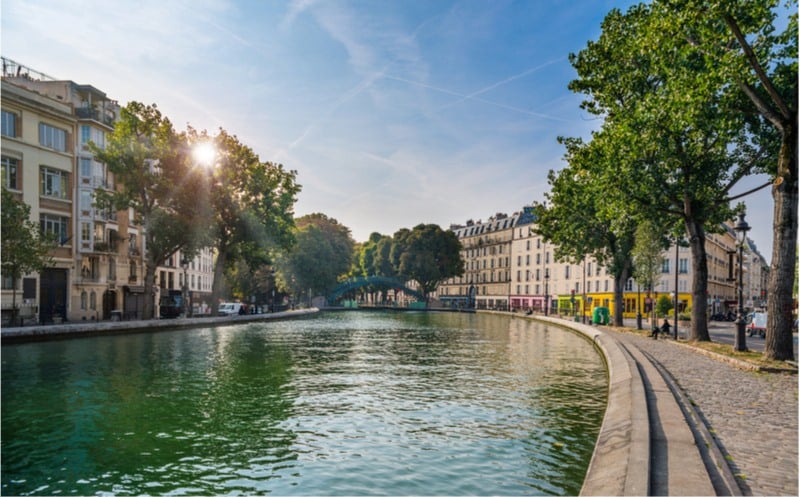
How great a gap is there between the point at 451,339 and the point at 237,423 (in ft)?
84.9

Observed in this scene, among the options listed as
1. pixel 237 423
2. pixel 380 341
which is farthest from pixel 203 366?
pixel 380 341

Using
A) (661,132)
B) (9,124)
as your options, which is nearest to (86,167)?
(9,124)

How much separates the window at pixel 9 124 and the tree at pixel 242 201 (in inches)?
506

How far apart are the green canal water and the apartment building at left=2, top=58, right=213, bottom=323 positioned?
22781 mm

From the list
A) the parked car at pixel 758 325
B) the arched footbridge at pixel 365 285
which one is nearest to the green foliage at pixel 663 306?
the parked car at pixel 758 325

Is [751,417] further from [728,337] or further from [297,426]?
[728,337]

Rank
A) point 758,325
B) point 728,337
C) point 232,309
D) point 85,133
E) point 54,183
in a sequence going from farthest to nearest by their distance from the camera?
point 232,309, point 85,133, point 54,183, point 758,325, point 728,337

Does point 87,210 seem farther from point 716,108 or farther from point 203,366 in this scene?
point 716,108

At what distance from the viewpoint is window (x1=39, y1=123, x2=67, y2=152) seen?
1736 inches

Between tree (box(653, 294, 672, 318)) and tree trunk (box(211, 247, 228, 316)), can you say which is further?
tree (box(653, 294, 672, 318))

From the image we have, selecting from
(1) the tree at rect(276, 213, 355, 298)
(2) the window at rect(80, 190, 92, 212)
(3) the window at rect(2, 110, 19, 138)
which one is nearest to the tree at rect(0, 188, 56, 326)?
(3) the window at rect(2, 110, 19, 138)

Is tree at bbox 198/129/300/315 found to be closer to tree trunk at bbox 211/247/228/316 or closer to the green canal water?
tree trunk at bbox 211/247/228/316

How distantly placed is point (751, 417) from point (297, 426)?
8797mm

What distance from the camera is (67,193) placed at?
46750 millimetres
